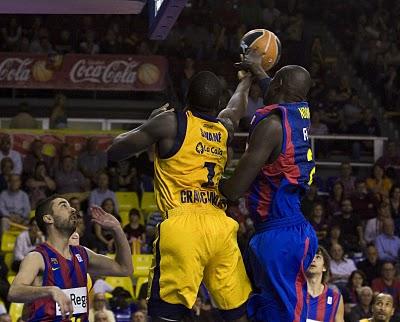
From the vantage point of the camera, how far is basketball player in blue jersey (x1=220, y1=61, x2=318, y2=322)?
6434 millimetres

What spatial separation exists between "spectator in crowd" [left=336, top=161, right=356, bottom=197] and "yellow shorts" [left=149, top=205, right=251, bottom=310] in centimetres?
1028

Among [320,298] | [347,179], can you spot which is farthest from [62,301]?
[347,179]

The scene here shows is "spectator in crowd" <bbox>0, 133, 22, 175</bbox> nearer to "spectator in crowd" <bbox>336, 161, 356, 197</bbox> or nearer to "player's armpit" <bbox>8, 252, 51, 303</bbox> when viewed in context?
"spectator in crowd" <bbox>336, 161, 356, 197</bbox>

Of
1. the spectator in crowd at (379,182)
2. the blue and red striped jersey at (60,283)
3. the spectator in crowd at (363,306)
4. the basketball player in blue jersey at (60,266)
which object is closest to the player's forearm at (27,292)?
the basketball player in blue jersey at (60,266)

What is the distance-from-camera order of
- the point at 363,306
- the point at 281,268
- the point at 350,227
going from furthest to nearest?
the point at 350,227, the point at 363,306, the point at 281,268

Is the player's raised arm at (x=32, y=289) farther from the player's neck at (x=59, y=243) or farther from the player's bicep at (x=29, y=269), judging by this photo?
the player's neck at (x=59, y=243)

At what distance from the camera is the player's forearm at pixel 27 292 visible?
6.34 m

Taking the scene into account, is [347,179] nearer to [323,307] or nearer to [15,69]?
[15,69]

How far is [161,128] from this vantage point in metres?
6.51

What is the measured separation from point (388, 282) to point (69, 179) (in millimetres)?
5005

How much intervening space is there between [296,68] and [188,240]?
1307 millimetres

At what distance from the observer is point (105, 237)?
14500mm

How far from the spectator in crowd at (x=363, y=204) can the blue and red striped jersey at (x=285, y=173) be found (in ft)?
32.3

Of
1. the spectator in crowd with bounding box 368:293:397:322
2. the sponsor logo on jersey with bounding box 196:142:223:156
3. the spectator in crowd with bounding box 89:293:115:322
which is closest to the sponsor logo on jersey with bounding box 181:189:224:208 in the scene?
the sponsor logo on jersey with bounding box 196:142:223:156
